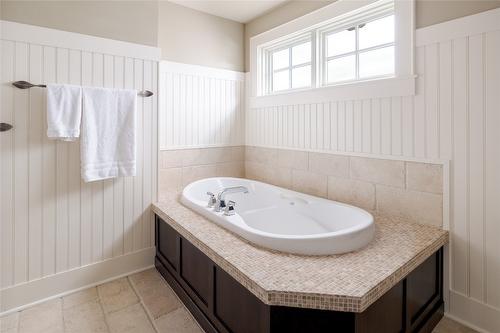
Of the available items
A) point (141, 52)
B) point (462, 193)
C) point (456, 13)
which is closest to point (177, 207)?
point (141, 52)

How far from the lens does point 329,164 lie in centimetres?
245

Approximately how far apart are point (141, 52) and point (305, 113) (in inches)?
59.0

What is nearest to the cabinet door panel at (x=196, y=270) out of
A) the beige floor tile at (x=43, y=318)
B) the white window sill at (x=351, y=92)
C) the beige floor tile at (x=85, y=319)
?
the beige floor tile at (x=85, y=319)

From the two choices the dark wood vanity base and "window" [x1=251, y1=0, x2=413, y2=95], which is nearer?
the dark wood vanity base

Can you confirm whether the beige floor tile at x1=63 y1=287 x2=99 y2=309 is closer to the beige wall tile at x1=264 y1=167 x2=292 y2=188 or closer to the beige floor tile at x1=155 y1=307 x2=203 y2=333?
the beige floor tile at x1=155 y1=307 x2=203 y2=333

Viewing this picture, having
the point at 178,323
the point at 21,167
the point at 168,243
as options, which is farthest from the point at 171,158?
the point at 178,323

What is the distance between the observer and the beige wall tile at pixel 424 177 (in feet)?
6.00

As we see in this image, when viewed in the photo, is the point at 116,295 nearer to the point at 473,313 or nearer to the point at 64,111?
the point at 64,111

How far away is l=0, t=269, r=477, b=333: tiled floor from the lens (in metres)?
1.73

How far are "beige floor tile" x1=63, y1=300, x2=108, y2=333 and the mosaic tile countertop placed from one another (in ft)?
2.37

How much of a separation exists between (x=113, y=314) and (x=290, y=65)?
2.66 m

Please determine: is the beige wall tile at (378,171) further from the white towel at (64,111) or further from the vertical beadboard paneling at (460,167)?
the white towel at (64,111)

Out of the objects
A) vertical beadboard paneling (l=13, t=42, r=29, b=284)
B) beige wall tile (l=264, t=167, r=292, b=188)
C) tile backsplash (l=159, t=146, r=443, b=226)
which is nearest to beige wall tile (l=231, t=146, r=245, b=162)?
tile backsplash (l=159, t=146, r=443, b=226)

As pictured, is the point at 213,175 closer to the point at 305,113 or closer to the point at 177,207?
the point at 177,207
